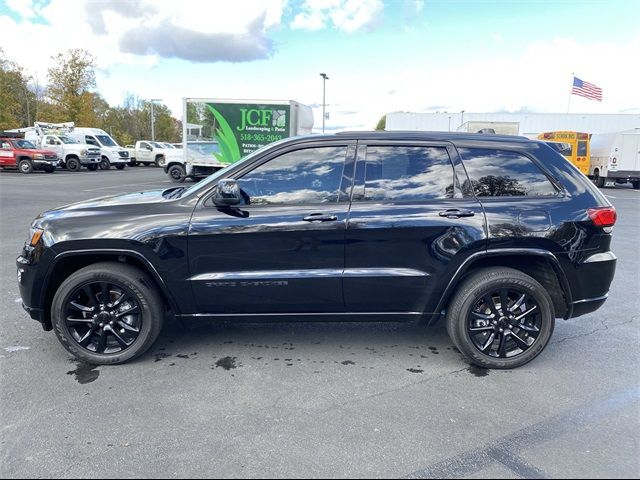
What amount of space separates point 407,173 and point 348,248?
77 centimetres

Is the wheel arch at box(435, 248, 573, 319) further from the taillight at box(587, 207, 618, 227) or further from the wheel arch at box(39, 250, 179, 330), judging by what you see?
the wheel arch at box(39, 250, 179, 330)

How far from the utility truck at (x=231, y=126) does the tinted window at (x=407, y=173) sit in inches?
561

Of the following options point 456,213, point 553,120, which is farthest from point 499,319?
point 553,120

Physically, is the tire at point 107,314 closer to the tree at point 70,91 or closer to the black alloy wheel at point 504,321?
the black alloy wheel at point 504,321

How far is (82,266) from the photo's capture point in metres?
3.48

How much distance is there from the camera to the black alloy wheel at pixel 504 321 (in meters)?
3.42

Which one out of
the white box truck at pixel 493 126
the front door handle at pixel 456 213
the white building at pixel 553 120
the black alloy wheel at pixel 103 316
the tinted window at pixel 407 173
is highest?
the white building at pixel 553 120

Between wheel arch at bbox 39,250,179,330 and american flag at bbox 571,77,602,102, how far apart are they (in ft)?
123

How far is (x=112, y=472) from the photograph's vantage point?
2.29 metres

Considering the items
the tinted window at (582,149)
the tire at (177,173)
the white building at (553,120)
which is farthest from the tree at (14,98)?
the tinted window at (582,149)

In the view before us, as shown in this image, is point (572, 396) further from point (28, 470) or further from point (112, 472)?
point (28, 470)

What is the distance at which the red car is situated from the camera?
23.3m

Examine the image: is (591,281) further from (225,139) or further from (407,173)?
(225,139)

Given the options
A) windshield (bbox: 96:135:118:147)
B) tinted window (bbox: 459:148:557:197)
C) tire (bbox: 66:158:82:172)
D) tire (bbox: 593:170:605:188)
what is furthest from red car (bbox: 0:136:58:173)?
tire (bbox: 593:170:605:188)
